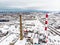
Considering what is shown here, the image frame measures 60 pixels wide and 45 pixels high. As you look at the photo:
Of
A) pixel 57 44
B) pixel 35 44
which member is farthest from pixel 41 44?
pixel 57 44

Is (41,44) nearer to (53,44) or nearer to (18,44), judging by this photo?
(53,44)

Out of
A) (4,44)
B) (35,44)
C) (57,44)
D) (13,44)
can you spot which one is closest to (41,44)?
(35,44)

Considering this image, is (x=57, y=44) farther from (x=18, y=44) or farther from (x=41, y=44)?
(x=18, y=44)

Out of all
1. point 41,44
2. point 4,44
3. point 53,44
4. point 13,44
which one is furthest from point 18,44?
point 53,44

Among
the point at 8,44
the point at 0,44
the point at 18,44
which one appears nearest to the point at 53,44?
the point at 18,44

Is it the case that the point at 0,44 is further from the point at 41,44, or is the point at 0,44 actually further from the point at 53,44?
the point at 53,44
